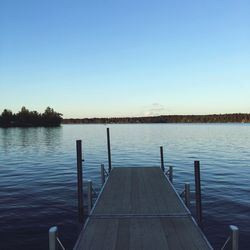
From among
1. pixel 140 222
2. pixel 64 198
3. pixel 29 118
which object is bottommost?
pixel 64 198

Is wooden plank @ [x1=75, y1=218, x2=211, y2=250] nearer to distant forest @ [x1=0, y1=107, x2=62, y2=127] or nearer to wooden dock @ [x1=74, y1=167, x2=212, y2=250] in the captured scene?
wooden dock @ [x1=74, y1=167, x2=212, y2=250]

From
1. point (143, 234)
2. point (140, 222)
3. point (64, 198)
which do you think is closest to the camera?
point (143, 234)

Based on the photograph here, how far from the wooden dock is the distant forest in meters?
175

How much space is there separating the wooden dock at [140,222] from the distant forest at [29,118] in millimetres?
175072

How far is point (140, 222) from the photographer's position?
10305 mm

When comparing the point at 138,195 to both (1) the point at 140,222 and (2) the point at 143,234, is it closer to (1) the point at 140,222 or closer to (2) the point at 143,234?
(1) the point at 140,222

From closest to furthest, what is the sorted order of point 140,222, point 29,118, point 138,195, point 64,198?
1. point 140,222
2. point 138,195
3. point 64,198
4. point 29,118

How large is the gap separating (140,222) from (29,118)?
184m

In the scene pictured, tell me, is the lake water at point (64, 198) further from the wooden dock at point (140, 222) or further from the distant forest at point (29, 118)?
the distant forest at point (29, 118)

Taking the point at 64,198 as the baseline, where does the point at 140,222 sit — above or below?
above

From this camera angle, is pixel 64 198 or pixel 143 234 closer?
pixel 143 234

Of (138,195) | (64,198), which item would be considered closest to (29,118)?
(64,198)

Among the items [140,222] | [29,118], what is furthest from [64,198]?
[29,118]

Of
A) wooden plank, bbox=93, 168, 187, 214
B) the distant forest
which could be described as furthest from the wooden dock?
the distant forest
